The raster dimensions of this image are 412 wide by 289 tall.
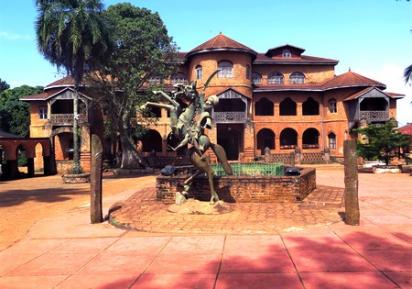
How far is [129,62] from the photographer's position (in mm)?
24391

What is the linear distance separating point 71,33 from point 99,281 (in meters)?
18.2

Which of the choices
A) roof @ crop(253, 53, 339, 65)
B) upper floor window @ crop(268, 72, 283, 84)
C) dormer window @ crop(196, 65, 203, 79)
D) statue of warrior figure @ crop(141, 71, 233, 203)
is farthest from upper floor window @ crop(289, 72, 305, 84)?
statue of warrior figure @ crop(141, 71, 233, 203)

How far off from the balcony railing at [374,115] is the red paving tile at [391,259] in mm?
29808

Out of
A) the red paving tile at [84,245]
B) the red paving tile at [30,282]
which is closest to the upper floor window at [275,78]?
the red paving tile at [84,245]

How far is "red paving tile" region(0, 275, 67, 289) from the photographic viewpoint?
15.6 feet

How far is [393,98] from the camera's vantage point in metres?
35.7

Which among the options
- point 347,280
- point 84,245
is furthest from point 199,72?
point 347,280

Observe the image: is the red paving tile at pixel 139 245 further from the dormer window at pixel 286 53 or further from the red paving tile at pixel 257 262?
the dormer window at pixel 286 53

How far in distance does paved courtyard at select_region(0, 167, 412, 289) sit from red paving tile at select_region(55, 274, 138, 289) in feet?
0.04

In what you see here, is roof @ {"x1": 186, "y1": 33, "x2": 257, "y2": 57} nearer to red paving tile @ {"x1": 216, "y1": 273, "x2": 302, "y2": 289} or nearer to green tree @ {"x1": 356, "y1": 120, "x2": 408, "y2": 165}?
green tree @ {"x1": 356, "y1": 120, "x2": 408, "y2": 165}

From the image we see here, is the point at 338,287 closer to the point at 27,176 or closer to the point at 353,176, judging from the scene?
the point at 353,176

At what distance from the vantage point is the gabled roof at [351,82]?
112ft

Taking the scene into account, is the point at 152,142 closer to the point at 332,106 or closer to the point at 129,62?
the point at 129,62

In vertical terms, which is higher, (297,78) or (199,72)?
(297,78)
